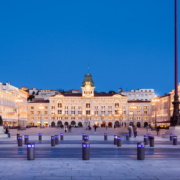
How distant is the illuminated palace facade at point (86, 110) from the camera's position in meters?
138

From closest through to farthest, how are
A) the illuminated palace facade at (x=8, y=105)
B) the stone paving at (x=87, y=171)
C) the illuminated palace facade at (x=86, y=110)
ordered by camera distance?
the stone paving at (x=87, y=171) → the illuminated palace facade at (x=8, y=105) → the illuminated palace facade at (x=86, y=110)

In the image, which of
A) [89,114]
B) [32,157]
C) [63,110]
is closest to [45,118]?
[63,110]

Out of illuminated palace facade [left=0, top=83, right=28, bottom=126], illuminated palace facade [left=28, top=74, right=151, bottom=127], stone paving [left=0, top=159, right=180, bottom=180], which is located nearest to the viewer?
stone paving [left=0, top=159, right=180, bottom=180]

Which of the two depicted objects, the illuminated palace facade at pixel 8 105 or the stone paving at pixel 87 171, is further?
the illuminated palace facade at pixel 8 105

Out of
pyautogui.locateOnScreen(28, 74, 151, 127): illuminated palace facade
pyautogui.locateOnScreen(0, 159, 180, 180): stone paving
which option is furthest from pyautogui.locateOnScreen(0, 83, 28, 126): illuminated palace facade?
pyautogui.locateOnScreen(0, 159, 180, 180): stone paving

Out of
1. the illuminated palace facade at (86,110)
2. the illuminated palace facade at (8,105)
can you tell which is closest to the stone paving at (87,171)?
the illuminated palace facade at (8,105)

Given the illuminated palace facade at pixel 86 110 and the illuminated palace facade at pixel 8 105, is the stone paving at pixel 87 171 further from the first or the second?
the illuminated palace facade at pixel 86 110

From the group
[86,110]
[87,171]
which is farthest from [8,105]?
[87,171]

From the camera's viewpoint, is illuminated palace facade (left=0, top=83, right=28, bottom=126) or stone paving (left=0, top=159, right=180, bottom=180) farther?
illuminated palace facade (left=0, top=83, right=28, bottom=126)

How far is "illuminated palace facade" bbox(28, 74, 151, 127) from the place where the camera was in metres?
138

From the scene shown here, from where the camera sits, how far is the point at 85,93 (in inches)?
5591

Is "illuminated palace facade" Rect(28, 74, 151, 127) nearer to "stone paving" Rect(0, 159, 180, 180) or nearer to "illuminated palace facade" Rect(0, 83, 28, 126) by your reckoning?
"illuminated palace facade" Rect(0, 83, 28, 126)

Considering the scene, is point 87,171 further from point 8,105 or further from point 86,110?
point 86,110

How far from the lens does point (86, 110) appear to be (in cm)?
13962
